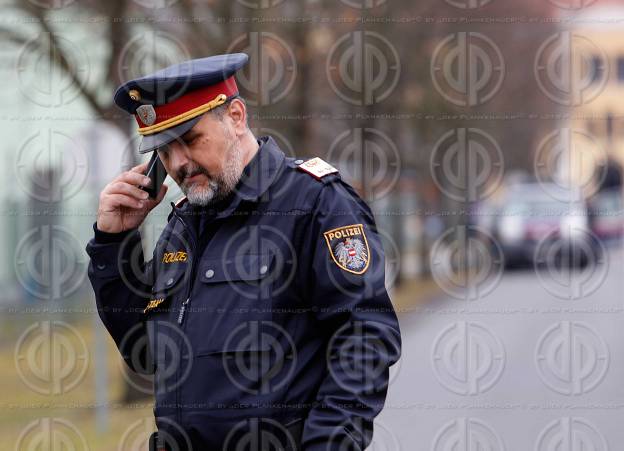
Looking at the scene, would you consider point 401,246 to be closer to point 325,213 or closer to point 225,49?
point 225,49

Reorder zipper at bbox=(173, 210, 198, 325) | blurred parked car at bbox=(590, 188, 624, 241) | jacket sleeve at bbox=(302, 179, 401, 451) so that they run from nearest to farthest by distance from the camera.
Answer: jacket sleeve at bbox=(302, 179, 401, 451), zipper at bbox=(173, 210, 198, 325), blurred parked car at bbox=(590, 188, 624, 241)

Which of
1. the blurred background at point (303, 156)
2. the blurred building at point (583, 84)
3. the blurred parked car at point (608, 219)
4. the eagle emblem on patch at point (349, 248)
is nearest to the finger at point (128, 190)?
the eagle emblem on patch at point (349, 248)

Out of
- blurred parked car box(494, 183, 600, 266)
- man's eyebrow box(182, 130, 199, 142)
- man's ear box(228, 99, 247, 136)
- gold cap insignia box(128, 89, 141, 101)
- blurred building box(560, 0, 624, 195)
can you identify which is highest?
blurred building box(560, 0, 624, 195)

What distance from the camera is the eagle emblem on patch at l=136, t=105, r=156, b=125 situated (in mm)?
3096

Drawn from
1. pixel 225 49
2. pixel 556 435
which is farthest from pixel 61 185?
pixel 556 435

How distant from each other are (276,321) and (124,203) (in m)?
0.56

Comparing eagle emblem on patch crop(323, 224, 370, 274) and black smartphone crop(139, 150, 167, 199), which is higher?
black smartphone crop(139, 150, 167, 199)

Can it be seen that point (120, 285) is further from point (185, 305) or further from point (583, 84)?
point (583, 84)

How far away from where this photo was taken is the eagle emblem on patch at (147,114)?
10.2 ft

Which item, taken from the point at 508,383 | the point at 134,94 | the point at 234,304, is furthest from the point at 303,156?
the point at 234,304

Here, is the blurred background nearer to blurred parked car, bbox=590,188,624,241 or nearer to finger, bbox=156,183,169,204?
finger, bbox=156,183,169,204

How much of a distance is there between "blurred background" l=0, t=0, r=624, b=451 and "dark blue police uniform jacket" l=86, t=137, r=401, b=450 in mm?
2504

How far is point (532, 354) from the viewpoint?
44.5ft

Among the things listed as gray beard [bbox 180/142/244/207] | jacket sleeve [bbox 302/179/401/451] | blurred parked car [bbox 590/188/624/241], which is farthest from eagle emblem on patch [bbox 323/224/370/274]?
blurred parked car [bbox 590/188/624/241]
